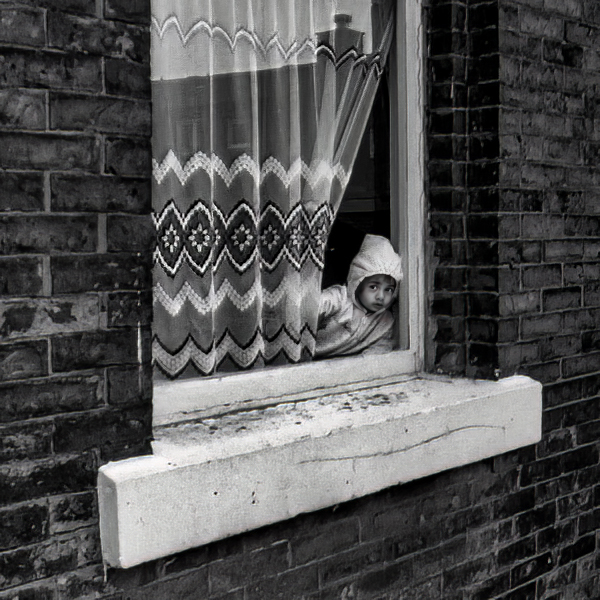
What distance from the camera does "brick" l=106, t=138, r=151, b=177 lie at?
2342 millimetres

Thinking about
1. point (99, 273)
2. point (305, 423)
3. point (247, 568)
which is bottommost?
A: point (247, 568)

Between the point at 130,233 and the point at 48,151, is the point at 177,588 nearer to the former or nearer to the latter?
the point at 130,233

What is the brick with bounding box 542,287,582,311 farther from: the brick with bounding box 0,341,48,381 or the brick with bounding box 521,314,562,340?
the brick with bounding box 0,341,48,381

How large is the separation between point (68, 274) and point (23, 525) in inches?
24.5

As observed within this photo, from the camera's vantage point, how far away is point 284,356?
10.3ft

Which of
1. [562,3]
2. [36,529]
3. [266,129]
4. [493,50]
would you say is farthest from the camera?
[562,3]

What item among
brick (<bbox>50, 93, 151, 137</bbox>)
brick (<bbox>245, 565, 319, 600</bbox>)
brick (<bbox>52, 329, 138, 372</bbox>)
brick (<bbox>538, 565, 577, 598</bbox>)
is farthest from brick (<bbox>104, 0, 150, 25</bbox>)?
brick (<bbox>538, 565, 577, 598</bbox>)

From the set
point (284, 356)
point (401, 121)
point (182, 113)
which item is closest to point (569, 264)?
point (401, 121)

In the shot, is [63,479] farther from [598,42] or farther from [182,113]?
[598,42]

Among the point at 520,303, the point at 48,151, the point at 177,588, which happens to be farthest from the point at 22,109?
the point at 520,303

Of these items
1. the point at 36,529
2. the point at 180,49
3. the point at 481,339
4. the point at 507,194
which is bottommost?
the point at 36,529

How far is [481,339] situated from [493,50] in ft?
3.62

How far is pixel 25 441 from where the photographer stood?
7.25 feet

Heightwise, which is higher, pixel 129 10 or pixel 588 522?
pixel 129 10
